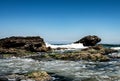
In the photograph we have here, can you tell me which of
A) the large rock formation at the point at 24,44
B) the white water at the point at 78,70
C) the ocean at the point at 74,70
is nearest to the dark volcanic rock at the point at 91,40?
the large rock formation at the point at 24,44

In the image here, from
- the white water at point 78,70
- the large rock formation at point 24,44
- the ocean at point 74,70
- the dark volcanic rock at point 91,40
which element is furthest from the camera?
the dark volcanic rock at point 91,40

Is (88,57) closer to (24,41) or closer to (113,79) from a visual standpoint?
(113,79)

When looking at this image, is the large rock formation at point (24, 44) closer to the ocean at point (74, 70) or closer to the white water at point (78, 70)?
the ocean at point (74, 70)

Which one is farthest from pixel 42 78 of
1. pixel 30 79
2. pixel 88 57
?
pixel 88 57

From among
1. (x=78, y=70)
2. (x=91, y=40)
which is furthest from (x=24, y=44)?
(x=78, y=70)

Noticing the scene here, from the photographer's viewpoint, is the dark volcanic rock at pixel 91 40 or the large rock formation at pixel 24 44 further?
the dark volcanic rock at pixel 91 40

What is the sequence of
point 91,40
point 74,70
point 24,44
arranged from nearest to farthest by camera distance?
point 74,70 < point 24,44 < point 91,40

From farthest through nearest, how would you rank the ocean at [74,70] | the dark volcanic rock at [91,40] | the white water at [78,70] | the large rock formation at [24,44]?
the dark volcanic rock at [91,40] < the large rock formation at [24,44] < the white water at [78,70] < the ocean at [74,70]

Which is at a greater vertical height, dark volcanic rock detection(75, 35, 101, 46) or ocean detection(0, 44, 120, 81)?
dark volcanic rock detection(75, 35, 101, 46)

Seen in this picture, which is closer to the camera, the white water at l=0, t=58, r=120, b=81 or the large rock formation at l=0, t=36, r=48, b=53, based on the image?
the white water at l=0, t=58, r=120, b=81

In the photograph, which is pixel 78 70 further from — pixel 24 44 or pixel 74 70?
pixel 24 44

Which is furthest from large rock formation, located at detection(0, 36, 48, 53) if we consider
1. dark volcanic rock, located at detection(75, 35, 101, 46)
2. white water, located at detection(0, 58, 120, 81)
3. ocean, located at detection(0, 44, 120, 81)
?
white water, located at detection(0, 58, 120, 81)

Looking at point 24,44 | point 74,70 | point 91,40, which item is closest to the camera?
point 74,70

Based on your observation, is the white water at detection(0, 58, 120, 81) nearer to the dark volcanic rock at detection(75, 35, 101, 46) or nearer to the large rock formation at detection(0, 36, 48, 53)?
the large rock formation at detection(0, 36, 48, 53)
